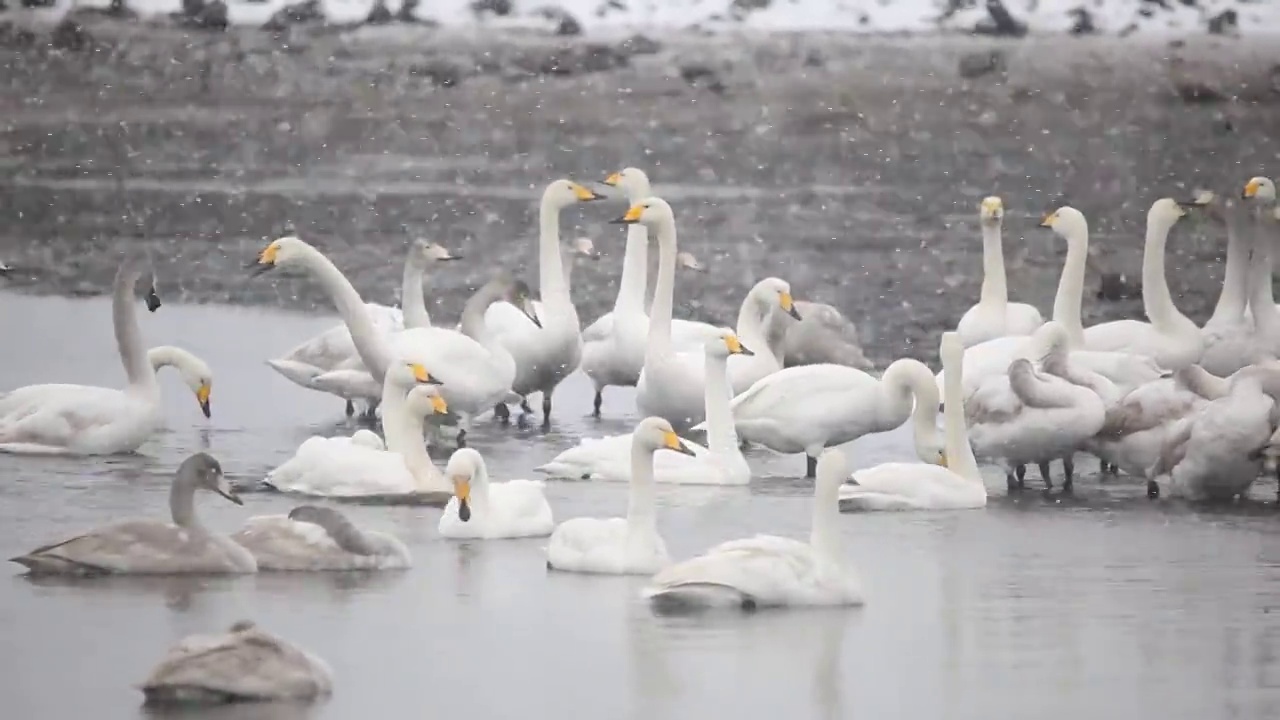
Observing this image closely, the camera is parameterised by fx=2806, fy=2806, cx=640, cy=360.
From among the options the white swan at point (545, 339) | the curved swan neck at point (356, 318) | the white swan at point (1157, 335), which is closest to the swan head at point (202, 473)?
the curved swan neck at point (356, 318)

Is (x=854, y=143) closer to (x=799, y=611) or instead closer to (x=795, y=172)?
(x=795, y=172)

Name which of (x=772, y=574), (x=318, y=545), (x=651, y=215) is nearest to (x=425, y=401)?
(x=318, y=545)

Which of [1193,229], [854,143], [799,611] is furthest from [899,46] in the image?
[799,611]

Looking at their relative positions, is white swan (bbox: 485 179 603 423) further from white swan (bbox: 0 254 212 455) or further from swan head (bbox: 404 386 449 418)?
swan head (bbox: 404 386 449 418)

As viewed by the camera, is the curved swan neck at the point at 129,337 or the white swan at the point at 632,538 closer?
the white swan at the point at 632,538

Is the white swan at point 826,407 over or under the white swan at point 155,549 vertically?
over

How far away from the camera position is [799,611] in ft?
29.2

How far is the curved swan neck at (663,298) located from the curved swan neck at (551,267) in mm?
653

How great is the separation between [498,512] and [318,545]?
0.98m

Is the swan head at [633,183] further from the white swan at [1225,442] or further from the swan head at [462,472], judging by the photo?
the swan head at [462,472]

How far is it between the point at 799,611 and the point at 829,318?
7.00 meters

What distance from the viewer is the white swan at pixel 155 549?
9.30 metres

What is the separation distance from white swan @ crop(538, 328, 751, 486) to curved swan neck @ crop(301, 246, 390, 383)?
5.34ft

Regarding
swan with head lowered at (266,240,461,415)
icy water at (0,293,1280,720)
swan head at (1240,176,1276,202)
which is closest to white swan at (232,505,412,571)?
icy water at (0,293,1280,720)
